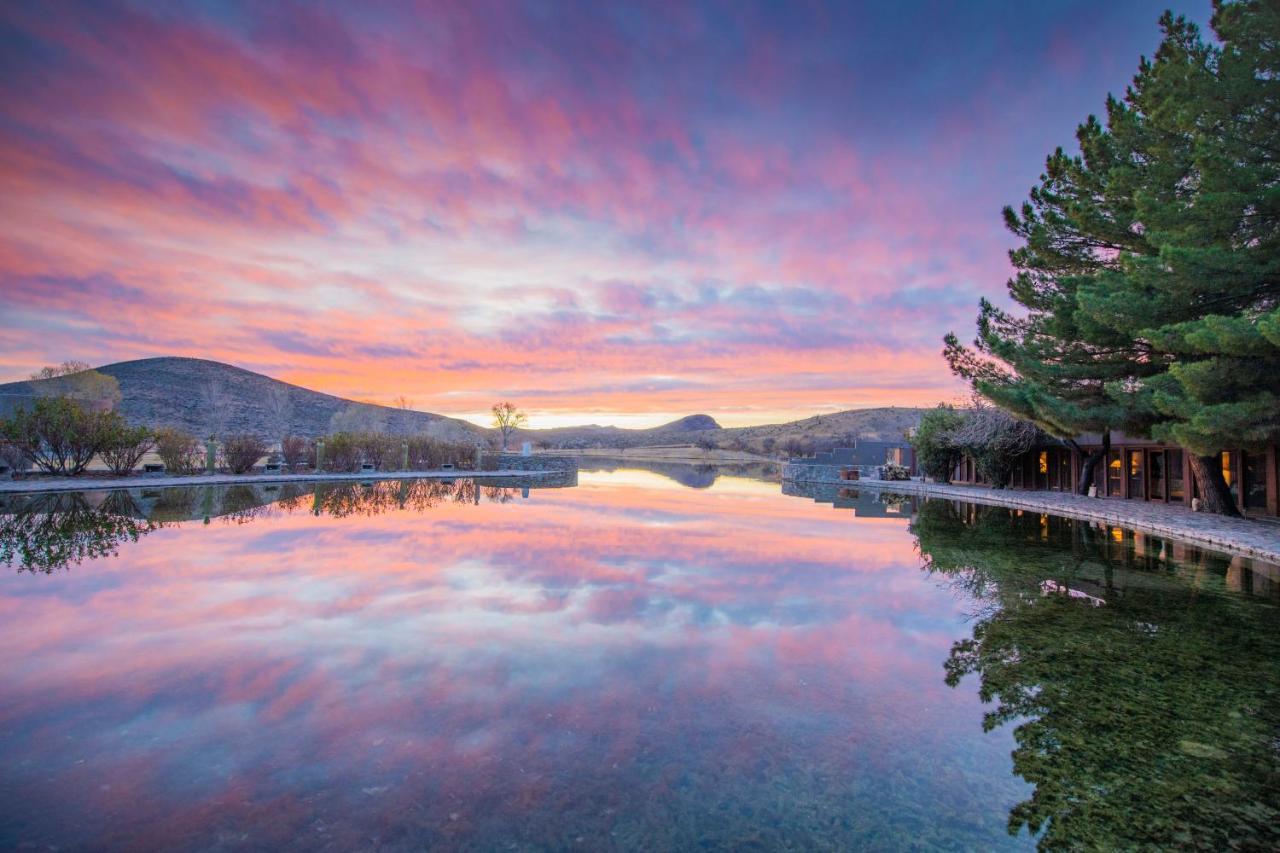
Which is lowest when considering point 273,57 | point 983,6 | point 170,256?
point 170,256

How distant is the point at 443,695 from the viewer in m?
3.78

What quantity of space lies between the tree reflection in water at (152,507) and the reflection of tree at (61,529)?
0.01 m

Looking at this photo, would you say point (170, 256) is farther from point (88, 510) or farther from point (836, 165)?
point (836, 165)

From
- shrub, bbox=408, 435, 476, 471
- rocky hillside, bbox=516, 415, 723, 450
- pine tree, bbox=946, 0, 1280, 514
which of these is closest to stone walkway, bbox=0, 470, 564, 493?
shrub, bbox=408, 435, 476, 471

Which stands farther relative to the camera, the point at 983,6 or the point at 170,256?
the point at 170,256

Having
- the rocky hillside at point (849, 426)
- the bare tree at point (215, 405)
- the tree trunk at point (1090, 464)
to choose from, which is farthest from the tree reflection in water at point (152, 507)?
the rocky hillside at point (849, 426)

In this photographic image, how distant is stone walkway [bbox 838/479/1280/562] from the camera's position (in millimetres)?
9617

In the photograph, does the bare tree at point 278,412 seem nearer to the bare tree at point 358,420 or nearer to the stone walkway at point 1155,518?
the bare tree at point 358,420

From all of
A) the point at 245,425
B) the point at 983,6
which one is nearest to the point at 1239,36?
the point at 983,6

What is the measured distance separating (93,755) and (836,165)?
14158 millimetres

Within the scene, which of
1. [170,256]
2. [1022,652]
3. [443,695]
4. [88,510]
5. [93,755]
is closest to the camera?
[93,755]

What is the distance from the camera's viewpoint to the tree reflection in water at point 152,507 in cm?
884

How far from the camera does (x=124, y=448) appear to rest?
65.7ft

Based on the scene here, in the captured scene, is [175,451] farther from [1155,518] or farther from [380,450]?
[1155,518]
